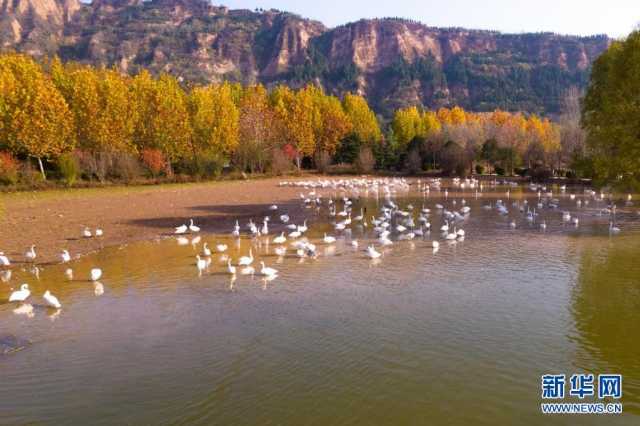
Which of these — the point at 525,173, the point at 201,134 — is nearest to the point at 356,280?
the point at 201,134

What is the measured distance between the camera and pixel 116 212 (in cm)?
3203

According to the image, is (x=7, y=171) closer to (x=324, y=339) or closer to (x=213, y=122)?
(x=213, y=122)

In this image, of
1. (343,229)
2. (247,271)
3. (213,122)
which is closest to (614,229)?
(343,229)

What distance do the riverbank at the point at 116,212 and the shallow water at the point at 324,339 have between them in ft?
14.0

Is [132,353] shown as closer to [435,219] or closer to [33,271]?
[33,271]

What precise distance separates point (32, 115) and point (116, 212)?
2576 cm

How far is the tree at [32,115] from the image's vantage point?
48.4 metres

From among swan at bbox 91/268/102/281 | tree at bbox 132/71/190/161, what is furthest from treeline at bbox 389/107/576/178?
swan at bbox 91/268/102/281

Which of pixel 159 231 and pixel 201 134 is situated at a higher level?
pixel 201 134

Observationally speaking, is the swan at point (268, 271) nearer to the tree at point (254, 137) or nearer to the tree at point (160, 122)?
the tree at point (160, 122)

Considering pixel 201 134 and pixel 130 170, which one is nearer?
pixel 130 170

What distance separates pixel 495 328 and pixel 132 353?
9156 mm

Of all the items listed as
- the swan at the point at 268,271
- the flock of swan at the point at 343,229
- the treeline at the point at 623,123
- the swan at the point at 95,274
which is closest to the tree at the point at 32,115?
the flock of swan at the point at 343,229

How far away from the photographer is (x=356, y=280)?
16.7 meters
